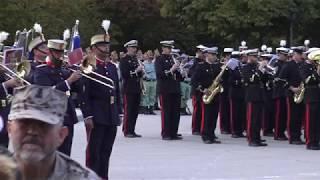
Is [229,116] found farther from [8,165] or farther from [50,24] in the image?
[50,24]

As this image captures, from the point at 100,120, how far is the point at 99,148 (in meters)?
0.33

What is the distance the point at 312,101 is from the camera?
1424 cm

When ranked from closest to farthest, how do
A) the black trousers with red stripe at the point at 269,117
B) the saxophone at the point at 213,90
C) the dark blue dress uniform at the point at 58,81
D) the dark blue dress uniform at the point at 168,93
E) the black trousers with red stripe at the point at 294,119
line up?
the dark blue dress uniform at the point at 58,81, the saxophone at the point at 213,90, the black trousers with red stripe at the point at 294,119, the dark blue dress uniform at the point at 168,93, the black trousers with red stripe at the point at 269,117

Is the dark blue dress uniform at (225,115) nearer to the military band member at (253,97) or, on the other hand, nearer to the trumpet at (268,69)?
the trumpet at (268,69)

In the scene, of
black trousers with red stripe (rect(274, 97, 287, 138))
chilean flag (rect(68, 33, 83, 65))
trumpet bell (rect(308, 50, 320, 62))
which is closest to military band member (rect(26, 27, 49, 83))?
chilean flag (rect(68, 33, 83, 65))

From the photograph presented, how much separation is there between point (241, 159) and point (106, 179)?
12.3ft

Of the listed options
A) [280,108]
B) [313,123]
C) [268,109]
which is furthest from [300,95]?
[268,109]

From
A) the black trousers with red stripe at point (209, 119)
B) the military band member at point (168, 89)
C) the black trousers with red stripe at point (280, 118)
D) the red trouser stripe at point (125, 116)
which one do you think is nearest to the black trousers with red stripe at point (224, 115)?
the black trousers with red stripe at point (280, 118)

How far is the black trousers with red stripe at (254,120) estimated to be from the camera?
48.3 ft

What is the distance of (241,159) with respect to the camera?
12852 millimetres

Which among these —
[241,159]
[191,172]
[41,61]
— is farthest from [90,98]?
[241,159]

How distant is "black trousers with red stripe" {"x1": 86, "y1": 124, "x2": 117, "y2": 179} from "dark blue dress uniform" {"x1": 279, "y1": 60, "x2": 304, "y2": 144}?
244 inches

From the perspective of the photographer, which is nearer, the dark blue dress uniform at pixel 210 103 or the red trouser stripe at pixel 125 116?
the dark blue dress uniform at pixel 210 103

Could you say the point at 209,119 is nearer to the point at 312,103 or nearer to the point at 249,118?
the point at 249,118
